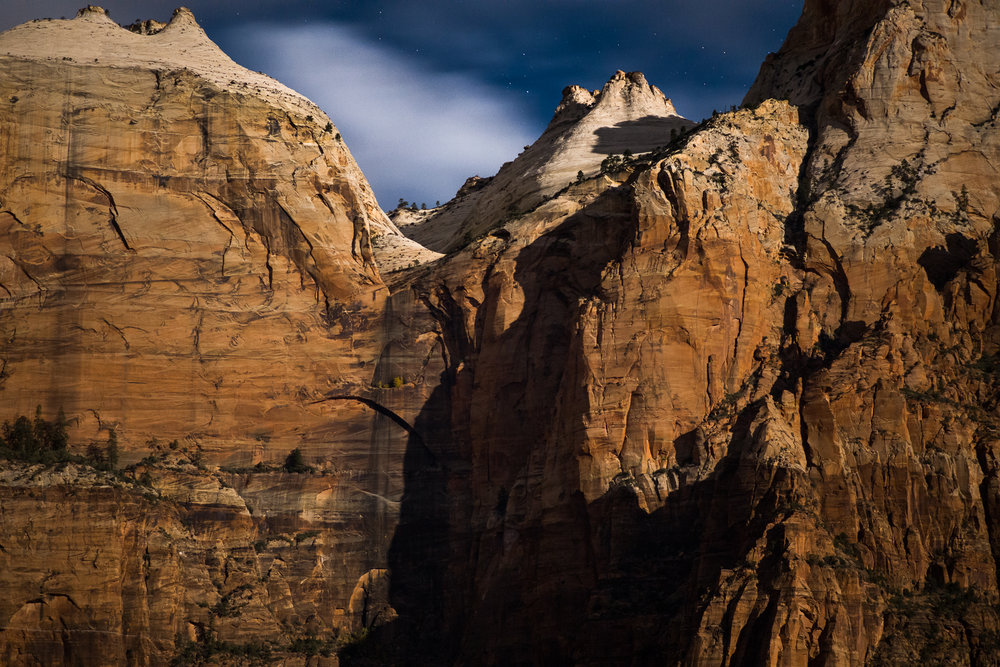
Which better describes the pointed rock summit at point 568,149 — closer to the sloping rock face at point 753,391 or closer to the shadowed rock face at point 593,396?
the shadowed rock face at point 593,396

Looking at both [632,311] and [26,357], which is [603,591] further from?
[26,357]

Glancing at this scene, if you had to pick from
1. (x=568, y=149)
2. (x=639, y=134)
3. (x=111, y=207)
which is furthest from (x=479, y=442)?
(x=639, y=134)

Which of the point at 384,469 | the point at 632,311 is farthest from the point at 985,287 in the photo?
the point at 384,469

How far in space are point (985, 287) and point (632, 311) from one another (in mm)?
13445

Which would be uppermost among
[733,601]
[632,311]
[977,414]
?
[632,311]

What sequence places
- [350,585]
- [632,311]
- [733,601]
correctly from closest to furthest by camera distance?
[733,601]
[632,311]
[350,585]

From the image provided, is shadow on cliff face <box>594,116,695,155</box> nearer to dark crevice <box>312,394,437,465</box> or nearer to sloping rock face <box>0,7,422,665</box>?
sloping rock face <box>0,7,422,665</box>

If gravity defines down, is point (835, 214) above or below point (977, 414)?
above

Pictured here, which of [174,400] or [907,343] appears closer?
[907,343]

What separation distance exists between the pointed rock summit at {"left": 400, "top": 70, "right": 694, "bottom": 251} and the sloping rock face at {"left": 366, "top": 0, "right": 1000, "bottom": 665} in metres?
7.82

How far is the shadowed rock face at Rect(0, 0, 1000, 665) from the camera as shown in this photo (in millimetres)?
73375

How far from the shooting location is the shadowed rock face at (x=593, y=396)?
241 ft

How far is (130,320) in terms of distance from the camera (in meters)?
87.5

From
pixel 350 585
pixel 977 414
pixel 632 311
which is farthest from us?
pixel 350 585
